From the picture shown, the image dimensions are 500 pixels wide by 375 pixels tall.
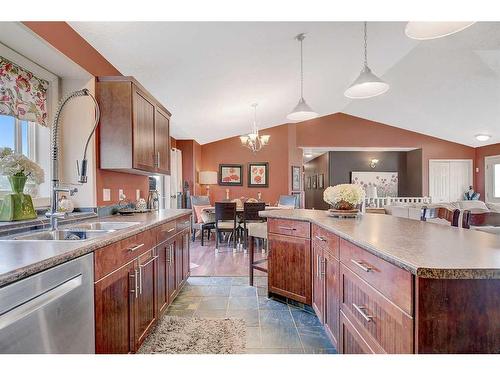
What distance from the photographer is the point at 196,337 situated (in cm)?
207

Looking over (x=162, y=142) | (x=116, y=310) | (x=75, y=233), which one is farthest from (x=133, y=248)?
(x=162, y=142)

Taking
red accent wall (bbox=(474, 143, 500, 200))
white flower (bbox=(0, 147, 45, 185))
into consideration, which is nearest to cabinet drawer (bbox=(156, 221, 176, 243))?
white flower (bbox=(0, 147, 45, 185))

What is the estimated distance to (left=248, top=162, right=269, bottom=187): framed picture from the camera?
25.0ft

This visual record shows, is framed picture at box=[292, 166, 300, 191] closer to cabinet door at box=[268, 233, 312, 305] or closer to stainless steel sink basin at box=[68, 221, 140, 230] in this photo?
cabinet door at box=[268, 233, 312, 305]

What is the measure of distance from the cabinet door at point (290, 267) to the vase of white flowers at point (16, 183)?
1916 millimetres

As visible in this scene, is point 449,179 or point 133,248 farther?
point 449,179

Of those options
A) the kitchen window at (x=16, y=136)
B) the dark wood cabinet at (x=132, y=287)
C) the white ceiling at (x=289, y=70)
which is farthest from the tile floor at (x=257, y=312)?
the white ceiling at (x=289, y=70)

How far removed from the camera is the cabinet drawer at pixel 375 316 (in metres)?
0.99

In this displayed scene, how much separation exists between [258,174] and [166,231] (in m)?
5.37

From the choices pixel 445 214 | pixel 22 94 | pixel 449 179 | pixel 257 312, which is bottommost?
pixel 257 312

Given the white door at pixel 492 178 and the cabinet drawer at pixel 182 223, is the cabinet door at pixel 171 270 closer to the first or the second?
the cabinet drawer at pixel 182 223

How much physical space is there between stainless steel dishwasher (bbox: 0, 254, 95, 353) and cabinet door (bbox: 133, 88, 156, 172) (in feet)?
4.80

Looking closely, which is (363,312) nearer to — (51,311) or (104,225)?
(51,311)
